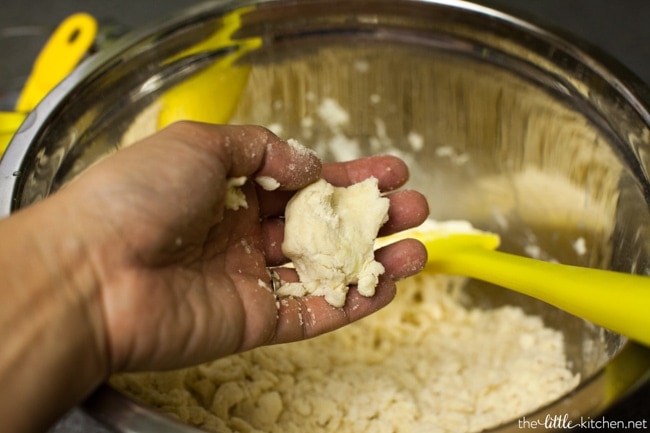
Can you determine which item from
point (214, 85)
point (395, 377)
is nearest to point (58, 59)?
point (214, 85)

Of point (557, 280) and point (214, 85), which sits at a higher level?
point (214, 85)

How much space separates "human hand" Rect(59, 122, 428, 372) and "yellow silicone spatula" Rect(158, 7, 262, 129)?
306mm

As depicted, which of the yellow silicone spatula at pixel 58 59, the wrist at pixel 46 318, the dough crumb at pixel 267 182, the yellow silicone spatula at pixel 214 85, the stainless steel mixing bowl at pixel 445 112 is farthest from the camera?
the yellow silicone spatula at pixel 58 59

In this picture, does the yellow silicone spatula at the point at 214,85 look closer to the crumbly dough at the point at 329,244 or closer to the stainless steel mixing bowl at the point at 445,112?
the stainless steel mixing bowl at the point at 445,112

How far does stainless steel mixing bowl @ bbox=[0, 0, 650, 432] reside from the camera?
1.00 metres

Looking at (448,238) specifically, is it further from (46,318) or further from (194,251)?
(46,318)

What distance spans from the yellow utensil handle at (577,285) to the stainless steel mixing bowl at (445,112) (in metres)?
0.11

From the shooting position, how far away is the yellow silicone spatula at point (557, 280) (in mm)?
795

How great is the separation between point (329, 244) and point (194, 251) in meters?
0.19

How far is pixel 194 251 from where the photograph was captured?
0.82 meters

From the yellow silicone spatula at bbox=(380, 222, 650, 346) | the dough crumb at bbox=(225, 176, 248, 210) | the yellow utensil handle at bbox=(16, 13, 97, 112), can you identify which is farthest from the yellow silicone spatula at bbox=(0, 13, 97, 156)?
the yellow silicone spatula at bbox=(380, 222, 650, 346)

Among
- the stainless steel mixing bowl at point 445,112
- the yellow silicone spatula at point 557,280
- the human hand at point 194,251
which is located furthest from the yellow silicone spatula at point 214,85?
the yellow silicone spatula at point 557,280

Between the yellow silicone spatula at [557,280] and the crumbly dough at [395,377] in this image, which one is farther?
the crumbly dough at [395,377]

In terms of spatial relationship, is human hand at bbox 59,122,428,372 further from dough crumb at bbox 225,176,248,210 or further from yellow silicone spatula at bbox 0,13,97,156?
yellow silicone spatula at bbox 0,13,97,156
